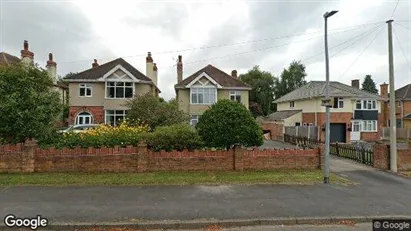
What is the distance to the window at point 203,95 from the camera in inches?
1134

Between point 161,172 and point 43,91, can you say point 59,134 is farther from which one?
point 161,172

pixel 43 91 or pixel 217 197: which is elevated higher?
pixel 43 91

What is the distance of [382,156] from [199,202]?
1116cm

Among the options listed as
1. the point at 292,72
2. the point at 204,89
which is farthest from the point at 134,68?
the point at 292,72

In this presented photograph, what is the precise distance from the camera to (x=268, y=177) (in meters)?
10.9

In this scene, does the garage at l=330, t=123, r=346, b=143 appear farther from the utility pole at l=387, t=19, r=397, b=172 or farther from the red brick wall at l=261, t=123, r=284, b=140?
the utility pole at l=387, t=19, r=397, b=172

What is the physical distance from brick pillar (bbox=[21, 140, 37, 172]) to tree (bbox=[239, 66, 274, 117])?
154 feet

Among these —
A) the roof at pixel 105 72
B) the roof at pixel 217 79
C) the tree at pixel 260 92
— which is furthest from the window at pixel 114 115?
the tree at pixel 260 92

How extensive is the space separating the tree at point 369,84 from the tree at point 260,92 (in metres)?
26.0

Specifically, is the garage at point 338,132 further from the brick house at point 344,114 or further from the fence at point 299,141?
the fence at point 299,141

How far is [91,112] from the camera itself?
2827 centimetres

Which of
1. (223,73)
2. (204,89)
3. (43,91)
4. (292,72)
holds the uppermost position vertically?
(292,72)

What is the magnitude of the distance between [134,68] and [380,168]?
2267cm

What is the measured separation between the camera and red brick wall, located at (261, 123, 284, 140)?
34.0m
